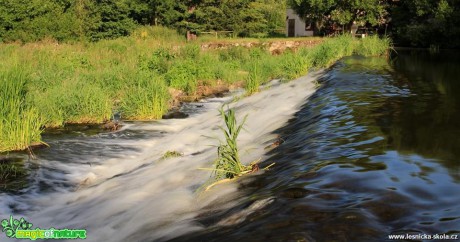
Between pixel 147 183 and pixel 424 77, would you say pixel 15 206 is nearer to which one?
pixel 147 183

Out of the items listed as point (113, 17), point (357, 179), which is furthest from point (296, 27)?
→ point (357, 179)

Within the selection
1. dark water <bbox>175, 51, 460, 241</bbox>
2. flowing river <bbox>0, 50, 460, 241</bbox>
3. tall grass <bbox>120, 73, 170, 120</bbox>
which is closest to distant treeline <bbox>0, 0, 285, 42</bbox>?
tall grass <bbox>120, 73, 170, 120</bbox>

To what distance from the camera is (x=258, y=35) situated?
38.8 m

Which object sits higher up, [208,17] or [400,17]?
[208,17]

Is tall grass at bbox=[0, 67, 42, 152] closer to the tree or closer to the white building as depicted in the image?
the tree

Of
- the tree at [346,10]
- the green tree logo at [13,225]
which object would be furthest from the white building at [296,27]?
the green tree logo at [13,225]

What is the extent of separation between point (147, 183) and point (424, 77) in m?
11.5

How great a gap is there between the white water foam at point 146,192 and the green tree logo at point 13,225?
106 mm

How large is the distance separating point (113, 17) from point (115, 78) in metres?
21.4

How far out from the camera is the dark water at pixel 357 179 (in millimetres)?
3727

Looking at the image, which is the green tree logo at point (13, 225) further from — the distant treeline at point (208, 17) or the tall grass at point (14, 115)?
the distant treeline at point (208, 17)

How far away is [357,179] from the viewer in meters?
4.76

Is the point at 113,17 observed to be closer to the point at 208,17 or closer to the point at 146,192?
the point at 208,17

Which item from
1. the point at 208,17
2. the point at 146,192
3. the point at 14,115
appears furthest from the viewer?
the point at 208,17
